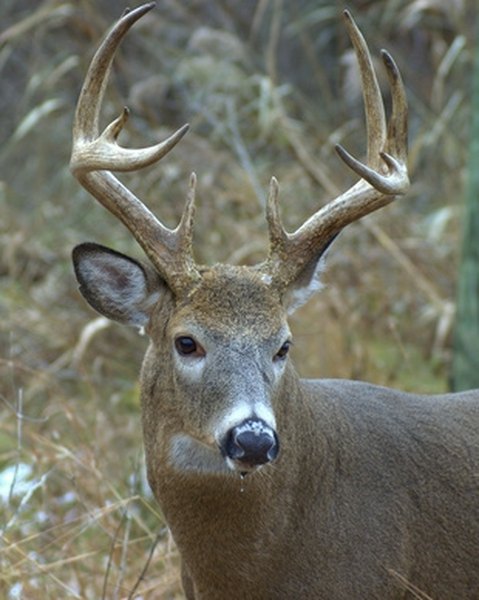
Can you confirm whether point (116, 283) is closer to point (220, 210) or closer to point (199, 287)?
point (199, 287)

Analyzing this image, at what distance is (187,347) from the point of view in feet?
14.8

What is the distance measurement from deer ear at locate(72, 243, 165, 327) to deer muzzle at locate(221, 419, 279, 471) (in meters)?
0.80

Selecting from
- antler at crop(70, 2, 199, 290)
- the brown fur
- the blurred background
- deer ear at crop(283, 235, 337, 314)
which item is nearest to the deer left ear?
deer ear at crop(283, 235, 337, 314)

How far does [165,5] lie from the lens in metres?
11.3

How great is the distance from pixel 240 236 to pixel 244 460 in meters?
4.72

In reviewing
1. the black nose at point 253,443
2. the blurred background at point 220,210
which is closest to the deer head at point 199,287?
the black nose at point 253,443

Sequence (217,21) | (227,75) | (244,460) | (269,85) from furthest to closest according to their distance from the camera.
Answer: (217,21) → (227,75) → (269,85) → (244,460)

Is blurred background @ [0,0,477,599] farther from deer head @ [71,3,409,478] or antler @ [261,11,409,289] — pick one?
antler @ [261,11,409,289]

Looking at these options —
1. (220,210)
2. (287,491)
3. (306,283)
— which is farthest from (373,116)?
(220,210)

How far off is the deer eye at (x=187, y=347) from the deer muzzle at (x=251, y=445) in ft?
1.33

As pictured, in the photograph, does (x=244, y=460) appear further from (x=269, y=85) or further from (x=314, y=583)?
(x=269, y=85)

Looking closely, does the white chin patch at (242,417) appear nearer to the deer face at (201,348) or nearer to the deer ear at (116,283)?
the deer face at (201,348)

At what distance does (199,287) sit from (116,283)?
0.35 meters

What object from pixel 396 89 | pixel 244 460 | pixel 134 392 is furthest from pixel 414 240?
pixel 244 460
